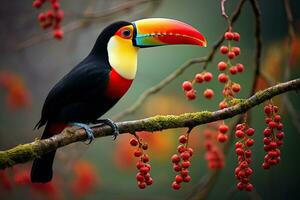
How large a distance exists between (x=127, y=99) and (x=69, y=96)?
332cm

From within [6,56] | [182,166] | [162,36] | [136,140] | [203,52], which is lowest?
[182,166]

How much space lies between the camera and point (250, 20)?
6523mm

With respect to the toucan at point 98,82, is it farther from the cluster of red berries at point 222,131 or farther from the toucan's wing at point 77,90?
the cluster of red berries at point 222,131

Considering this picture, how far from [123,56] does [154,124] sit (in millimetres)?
877

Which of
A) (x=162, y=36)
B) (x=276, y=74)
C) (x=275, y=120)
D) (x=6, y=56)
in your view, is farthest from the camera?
(x=6, y=56)

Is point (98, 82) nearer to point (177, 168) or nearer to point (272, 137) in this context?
point (177, 168)

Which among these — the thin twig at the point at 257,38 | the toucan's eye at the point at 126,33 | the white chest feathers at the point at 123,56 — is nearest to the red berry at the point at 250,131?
the thin twig at the point at 257,38

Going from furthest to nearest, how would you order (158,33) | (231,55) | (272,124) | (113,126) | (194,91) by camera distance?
(158,33) → (113,126) → (194,91) → (231,55) → (272,124)

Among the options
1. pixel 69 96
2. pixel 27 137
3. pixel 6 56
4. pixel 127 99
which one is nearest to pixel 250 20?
pixel 127 99

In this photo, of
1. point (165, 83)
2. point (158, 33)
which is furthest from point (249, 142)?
point (158, 33)

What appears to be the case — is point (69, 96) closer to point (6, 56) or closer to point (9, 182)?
point (9, 182)

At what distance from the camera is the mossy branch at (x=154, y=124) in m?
2.51

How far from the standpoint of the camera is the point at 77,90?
3.30 metres

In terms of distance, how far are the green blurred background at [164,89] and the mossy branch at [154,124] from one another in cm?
237
